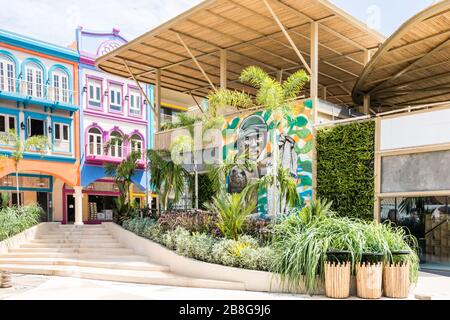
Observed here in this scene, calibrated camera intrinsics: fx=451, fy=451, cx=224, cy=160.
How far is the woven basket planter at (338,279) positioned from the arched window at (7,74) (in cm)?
1995

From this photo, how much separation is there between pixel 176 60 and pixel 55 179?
11627 mm

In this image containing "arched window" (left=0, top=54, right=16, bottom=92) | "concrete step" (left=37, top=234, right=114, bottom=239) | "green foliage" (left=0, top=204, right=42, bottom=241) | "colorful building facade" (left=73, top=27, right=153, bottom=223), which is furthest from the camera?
"colorful building facade" (left=73, top=27, right=153, bottom=223)

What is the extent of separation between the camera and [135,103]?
95.2 ft

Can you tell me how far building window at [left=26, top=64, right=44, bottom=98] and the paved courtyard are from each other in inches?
589

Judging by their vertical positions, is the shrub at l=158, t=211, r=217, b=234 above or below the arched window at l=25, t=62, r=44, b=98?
below

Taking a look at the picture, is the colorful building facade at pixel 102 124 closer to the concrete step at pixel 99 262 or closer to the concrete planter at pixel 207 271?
the concrete step at pixel 99 262

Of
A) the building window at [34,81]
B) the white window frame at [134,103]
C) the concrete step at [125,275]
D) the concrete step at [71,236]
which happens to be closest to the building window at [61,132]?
the building window at [34,81]

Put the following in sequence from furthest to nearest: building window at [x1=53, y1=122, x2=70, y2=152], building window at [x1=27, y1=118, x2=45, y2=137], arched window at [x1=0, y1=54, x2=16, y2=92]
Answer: building window at [x1=53, y1=122, x2=70, y2=152]
building window at [x1=27, y1=118, x2=45, y2=137]
arched window at [x1=0, y1=54, x2=16, y2=92]

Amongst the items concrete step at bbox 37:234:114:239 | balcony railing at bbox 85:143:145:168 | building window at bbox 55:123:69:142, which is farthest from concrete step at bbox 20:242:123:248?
balcony railing at bbox 85:143:145:168

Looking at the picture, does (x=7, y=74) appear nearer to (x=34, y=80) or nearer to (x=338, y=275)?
(x=34, y=80)

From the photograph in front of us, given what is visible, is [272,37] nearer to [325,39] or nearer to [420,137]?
[325,39]

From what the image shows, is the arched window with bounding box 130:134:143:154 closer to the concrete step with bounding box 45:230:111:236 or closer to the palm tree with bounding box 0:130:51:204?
the palm tree with bounding box 0:130:51:204

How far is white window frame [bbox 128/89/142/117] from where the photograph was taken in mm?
28681

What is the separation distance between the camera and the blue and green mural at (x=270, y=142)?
574 inches
